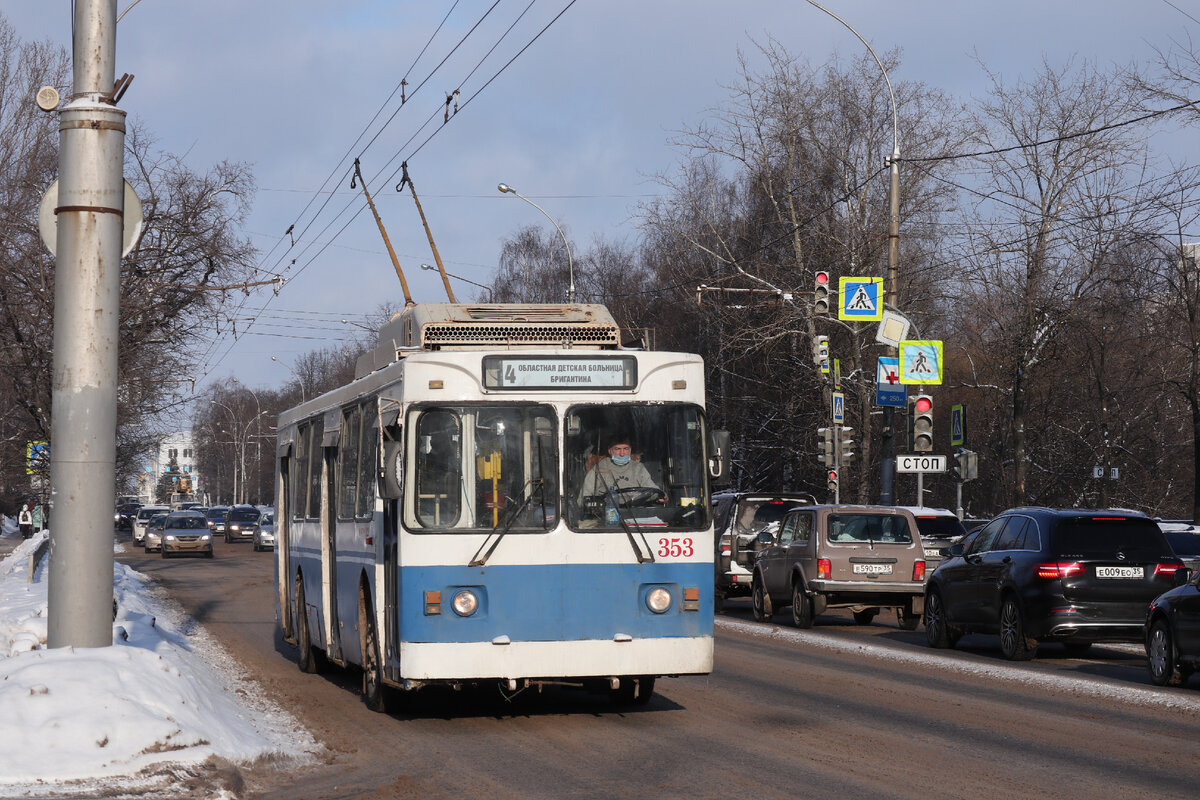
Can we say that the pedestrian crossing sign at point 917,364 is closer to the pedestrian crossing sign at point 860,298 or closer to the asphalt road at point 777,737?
the pedestrian crossing sign at point 860,298

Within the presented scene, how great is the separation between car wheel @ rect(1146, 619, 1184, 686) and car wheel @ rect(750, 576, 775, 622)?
913 centimetres

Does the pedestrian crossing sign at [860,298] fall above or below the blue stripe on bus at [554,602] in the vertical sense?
above

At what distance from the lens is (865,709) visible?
39.4ft

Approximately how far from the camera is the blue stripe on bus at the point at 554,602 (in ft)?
34.6

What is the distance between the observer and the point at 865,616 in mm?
24156

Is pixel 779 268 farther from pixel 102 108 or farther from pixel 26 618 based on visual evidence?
pixel 102 108

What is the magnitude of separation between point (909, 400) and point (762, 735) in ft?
59.8

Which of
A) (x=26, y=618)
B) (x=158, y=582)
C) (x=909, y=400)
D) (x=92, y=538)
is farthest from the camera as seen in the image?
(x=158, y=582)

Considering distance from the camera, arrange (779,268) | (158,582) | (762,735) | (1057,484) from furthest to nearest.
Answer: (1057,484) < (779,268) < (158,582) < (762,735)

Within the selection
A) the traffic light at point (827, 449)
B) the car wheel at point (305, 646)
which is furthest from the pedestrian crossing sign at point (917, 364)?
the car wheel at point (305, 646)

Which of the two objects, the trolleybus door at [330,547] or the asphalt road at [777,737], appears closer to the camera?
the asphalt road at [777,737]

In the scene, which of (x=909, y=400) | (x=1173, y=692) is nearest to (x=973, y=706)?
(x=1173, y=692)

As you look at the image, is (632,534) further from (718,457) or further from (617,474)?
(718,457)

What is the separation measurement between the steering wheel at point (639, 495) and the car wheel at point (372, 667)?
7.31ft
